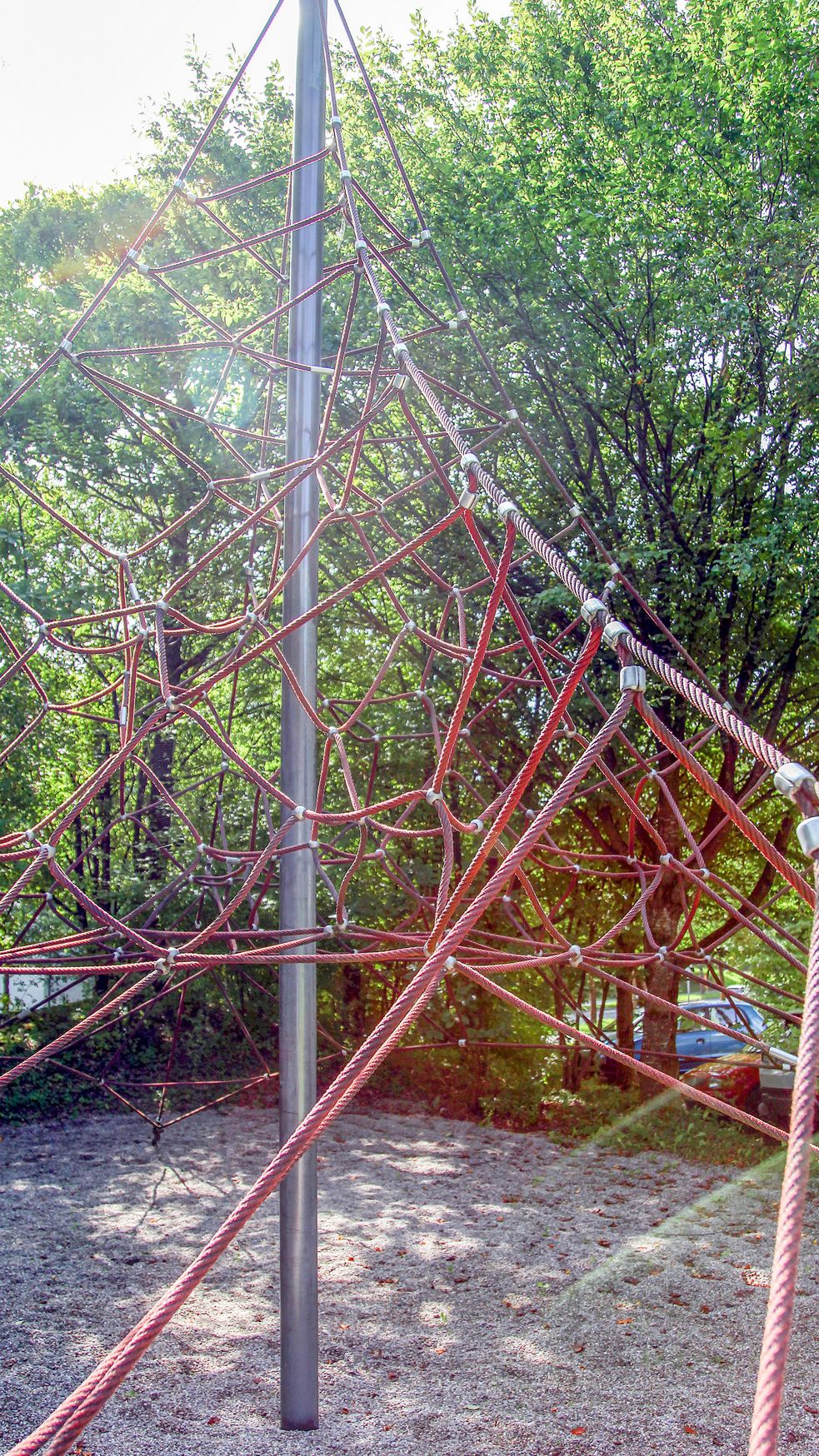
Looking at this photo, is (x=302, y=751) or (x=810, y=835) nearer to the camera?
(x=810, y=835)

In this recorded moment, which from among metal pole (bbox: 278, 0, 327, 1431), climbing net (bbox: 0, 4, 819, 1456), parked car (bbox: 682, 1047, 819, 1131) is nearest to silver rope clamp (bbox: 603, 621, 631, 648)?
metal pole (bbox: 278, 0, 327, 1431)

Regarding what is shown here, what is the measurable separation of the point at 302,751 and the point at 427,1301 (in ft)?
7.89

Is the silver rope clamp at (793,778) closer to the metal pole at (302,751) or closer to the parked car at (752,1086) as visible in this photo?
→ the metal pole at (302,751)

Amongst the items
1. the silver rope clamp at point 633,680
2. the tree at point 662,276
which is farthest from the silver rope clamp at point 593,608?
the tree at point 662,276

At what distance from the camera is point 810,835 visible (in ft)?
4.00

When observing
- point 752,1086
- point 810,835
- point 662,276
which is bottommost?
point 752,1086

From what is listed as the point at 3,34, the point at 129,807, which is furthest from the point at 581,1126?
the point at 3,34

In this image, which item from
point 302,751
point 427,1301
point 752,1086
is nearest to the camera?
point 302,751

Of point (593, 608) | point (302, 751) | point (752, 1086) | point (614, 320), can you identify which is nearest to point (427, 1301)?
point (302, 751)

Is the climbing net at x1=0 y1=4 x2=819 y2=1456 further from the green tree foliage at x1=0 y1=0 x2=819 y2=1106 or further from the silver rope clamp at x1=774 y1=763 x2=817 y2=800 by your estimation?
the silver rope clamp at x1=774 y1=763 x2=817 y2=800

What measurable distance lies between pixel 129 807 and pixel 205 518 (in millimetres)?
2606

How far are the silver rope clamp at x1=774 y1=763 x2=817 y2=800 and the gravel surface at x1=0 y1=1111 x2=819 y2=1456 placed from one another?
8.50 ft

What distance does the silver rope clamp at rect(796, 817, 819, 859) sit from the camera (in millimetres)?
1206

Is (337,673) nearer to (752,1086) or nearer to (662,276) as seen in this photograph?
(662,276)
